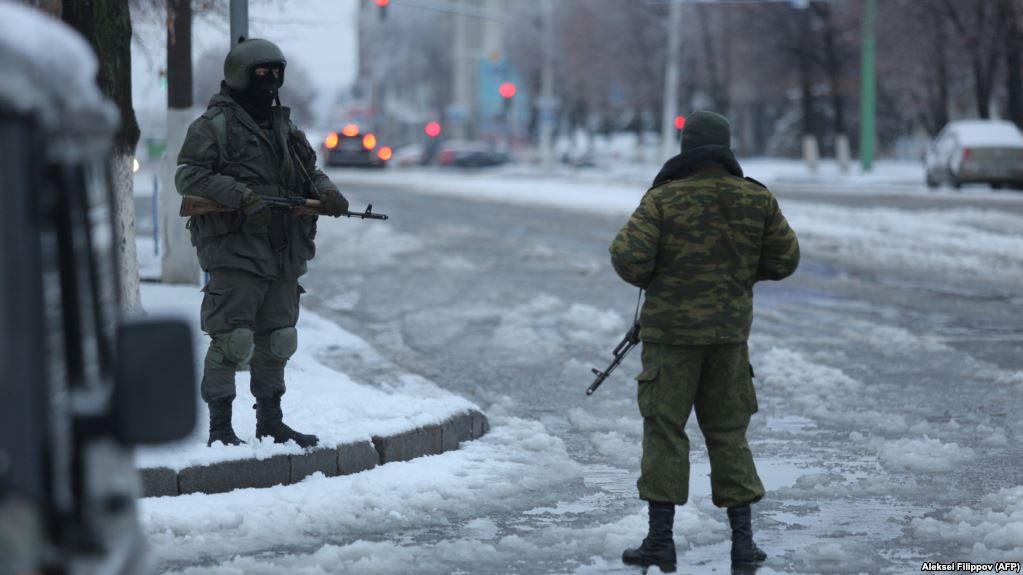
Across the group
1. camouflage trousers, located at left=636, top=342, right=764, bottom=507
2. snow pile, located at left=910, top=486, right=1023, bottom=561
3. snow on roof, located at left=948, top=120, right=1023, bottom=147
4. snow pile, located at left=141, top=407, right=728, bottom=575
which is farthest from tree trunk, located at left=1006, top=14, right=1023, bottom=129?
camouflage trousers, located at left=636, top=342, right=764, bottom=507

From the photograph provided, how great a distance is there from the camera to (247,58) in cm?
693

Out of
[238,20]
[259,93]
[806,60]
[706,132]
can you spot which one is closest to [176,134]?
[238,20]

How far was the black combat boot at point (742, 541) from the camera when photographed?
18.9 ft

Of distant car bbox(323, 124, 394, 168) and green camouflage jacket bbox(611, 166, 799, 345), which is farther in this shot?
distant car bbox(323, 124, 394, 168)

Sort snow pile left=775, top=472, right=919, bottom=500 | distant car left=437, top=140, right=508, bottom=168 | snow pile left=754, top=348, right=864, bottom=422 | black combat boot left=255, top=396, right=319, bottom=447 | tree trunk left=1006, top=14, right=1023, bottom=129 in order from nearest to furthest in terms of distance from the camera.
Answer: snow pile left=775, top=472, right=919, bottom=500, black combat boot left=255, top=396, right=319, bottom=447, snow pile left=754, top=348, right=864, bottom=422, tree trunk left=1006, top=14, right=1023, bottom=129, distant car left=437, top=140, right=508, bottom=168

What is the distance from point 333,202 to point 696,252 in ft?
6.50

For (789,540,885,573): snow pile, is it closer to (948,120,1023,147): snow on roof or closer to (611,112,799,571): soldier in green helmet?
(611,112,799,571): soldier in green helmet

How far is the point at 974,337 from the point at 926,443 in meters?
4.87

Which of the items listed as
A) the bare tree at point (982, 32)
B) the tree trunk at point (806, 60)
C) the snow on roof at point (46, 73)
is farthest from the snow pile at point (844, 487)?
the tree trunk at point (806, 60)

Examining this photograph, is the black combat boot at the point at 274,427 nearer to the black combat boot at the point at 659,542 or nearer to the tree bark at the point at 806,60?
the black combat boot at the point at 659,542

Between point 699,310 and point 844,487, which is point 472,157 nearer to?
point 844,487

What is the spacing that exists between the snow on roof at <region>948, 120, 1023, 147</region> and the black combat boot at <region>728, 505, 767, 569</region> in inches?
1202

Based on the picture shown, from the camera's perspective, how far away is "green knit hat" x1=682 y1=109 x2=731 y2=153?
18.8 feet

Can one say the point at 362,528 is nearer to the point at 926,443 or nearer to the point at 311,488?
the point at 311,488
